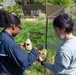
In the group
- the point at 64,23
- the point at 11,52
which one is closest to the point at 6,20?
the point at 11,52

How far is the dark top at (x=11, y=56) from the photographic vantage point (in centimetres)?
284

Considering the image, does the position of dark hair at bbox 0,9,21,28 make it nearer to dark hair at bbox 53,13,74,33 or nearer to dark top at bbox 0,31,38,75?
dark top at bbox 0,31,38,75

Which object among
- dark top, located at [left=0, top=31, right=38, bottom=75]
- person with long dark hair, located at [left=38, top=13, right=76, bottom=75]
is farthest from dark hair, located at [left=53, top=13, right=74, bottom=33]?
dark top, located at [left=0, top=31, right=38, bottom=75]

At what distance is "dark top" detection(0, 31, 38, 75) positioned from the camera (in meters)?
2.84

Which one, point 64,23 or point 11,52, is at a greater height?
point 64,23

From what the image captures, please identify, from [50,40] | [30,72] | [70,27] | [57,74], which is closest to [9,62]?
[57,74]

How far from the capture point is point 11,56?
2859mm

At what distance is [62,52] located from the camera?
2.65 meters

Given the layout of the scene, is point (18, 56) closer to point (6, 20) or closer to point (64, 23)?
point (6, 20)

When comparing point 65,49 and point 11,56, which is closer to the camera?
point 65,49

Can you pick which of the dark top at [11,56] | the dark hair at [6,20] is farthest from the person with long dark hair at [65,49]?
the dark hair at [6,20]

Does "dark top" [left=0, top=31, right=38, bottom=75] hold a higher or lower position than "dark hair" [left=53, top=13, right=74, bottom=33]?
lower

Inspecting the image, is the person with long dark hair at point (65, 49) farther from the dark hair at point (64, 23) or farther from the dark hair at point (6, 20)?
the dark hair at point (6, 20)

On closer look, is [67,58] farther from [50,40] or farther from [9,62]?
[50,40]
